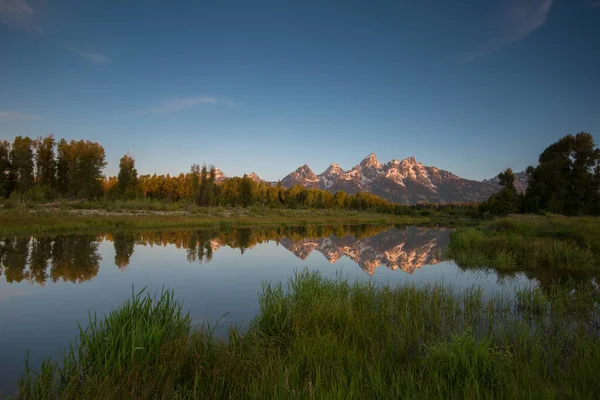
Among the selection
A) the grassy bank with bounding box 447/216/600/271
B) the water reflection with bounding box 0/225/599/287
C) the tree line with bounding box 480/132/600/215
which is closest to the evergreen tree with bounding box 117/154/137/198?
the water reflection with bounding box 0/225/599/287

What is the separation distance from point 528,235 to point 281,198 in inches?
3746

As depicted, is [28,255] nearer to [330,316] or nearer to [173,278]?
[173,278]

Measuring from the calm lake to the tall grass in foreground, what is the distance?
1.50 m

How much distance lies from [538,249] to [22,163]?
216 ft

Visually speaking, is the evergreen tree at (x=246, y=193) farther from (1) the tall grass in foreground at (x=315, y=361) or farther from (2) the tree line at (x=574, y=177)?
(1) the tall grass in foreground at (x=315, y=361)

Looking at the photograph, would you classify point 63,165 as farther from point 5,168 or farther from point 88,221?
point 88,221

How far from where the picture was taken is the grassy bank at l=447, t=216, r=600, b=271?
14668 millimetres

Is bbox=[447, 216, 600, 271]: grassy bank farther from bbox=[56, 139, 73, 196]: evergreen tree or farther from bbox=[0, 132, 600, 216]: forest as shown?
bbox=[56, 139, 73, 196]: evergreen tree

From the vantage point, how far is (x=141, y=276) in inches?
480

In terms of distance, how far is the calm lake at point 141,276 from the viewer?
6.99m

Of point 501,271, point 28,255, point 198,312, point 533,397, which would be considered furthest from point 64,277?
point 501,271

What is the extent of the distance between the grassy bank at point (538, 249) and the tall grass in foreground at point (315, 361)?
9525mm

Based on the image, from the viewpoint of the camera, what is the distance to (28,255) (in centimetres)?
1495

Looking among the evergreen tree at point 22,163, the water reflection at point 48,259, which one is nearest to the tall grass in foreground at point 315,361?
the water reflection at point 48,259
